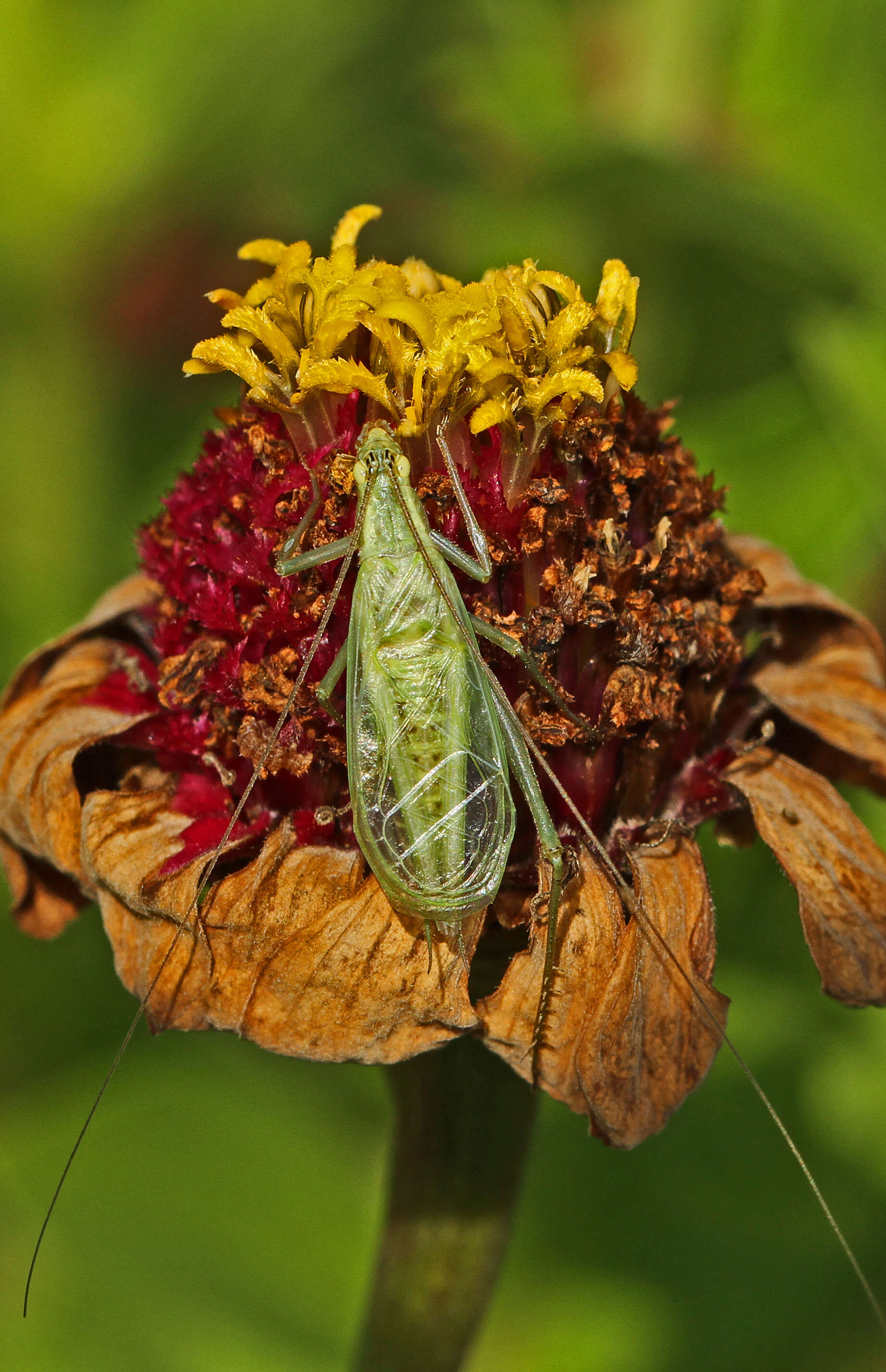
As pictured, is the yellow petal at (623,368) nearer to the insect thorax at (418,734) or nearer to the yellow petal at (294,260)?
the insect thorax at (418,734)

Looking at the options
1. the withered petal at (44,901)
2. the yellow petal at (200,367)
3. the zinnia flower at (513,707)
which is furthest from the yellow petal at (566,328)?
the withered petal at (44,901)

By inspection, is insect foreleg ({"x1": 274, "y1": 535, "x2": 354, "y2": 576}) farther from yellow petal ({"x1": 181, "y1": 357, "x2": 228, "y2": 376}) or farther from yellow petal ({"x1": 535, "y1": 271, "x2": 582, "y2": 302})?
yellow petal ({"x1": 535, "y1": 271, "x2": 582, "y2": 302})

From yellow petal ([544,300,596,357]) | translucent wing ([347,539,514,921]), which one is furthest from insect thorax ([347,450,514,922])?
yellow petal ([544,300,596,357])

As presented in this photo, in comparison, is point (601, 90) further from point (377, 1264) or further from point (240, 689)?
point (377, 1264)

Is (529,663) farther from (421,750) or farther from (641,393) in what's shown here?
(641,393)

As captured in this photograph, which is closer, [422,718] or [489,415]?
[489,415]

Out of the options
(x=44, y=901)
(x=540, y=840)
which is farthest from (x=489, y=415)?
(x=44, y=901)

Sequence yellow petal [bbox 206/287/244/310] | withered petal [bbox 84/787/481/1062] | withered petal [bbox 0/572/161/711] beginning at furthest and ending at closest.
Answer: withered petal [bbox 0/572/161/711], yellow petal [bbox 206/287/244/310], withered petal [bbox 84/787/481/1062]
